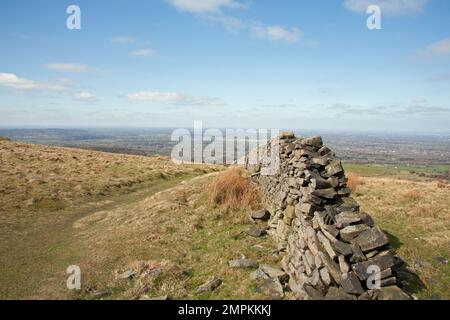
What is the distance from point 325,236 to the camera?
341 inches

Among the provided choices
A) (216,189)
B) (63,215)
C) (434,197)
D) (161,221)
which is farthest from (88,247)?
(434,197)

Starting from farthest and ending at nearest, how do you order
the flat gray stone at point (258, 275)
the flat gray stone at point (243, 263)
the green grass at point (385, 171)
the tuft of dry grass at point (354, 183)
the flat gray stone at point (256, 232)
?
the green grass at point (385, 171)
the tuft of dry grass at point (354, 183)
the flat gray stone at point (256, 232)
the flat gray stone at point (243, 263)
the flat gray stone at point (258, 275)

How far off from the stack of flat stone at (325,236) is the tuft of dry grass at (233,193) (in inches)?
135

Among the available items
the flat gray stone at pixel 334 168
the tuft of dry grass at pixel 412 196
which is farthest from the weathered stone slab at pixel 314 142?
the tuft of dry grass at pixel 412 196

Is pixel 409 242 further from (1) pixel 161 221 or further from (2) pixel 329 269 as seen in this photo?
(1) pixel 161 221

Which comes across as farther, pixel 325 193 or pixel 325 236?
pixel 325 193

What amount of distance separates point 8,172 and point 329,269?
26.3m

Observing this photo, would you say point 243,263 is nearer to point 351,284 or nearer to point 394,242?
point 351,284

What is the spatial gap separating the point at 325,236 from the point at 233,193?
9.19m

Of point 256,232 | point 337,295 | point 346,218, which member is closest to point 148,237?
point 256,232

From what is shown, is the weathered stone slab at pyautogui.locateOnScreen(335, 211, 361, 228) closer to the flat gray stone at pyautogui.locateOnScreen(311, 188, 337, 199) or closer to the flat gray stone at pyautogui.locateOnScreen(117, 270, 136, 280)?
the flat gray stone at pyautogui.locateOnScreen(311, 188, 337, 199)

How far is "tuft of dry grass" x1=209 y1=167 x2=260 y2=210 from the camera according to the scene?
1674cm

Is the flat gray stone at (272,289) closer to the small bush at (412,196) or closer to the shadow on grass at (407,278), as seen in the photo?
the shadow on grass at (407,278)

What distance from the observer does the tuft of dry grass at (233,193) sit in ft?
54.9
